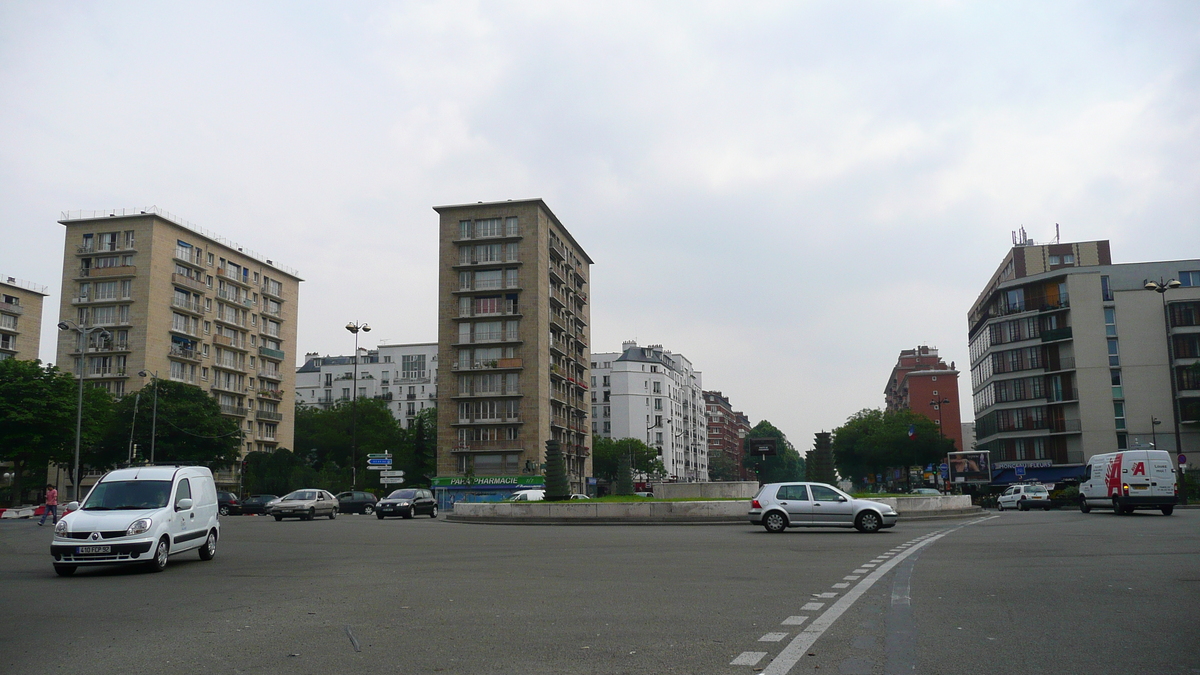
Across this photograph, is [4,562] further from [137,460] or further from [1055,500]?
[137,460]

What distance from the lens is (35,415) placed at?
2346 inches

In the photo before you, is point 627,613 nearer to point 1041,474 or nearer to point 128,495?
point 128,495

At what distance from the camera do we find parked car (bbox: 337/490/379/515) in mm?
53594

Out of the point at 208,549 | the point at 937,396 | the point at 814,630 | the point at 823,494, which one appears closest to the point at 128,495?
the point at 208,549

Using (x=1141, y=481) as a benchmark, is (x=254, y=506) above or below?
below

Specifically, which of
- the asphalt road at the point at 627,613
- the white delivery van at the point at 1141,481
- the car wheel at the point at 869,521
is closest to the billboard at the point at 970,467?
the white delivery van at the point at 1141,481

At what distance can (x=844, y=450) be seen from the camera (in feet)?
343

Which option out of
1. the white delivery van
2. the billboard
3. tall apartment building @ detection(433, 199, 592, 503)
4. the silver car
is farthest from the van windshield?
the billboard

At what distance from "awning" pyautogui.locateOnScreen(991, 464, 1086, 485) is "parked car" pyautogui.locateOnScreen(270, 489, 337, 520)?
58953 millimetres

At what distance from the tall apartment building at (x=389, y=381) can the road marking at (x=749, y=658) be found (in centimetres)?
11068

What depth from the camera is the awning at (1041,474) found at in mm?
75562

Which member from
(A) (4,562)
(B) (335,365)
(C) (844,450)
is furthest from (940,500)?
(B) (335,365)

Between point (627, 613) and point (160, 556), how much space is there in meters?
9.06

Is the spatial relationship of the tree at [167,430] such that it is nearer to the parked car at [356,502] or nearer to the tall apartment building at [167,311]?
the tall apartment building at [167,311]
